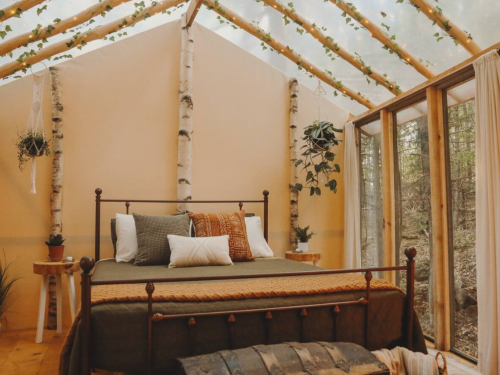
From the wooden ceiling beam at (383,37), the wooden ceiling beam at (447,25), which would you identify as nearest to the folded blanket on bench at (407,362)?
the wooden ceiling beam at (447,25)

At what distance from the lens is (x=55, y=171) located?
3.63 m

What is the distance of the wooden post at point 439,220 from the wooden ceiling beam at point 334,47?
0.51 m

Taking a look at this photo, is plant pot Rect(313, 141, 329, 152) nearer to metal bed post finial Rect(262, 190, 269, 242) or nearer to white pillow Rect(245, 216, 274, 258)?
metal bed post finial Rect(262, 190, 269, 242)

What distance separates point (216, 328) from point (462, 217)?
2113 millimetres

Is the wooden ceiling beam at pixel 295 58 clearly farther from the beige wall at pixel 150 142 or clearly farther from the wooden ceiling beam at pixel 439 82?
the beige wall at pixel 150 142

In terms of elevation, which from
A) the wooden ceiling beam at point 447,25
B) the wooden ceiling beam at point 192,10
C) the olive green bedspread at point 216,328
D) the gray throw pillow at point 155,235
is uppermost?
the wooden ceiling beam at point 192,10

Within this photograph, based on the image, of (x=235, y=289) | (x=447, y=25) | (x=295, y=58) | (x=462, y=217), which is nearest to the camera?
(x=235, y=289)

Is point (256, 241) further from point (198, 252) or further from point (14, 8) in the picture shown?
point (14, 8)

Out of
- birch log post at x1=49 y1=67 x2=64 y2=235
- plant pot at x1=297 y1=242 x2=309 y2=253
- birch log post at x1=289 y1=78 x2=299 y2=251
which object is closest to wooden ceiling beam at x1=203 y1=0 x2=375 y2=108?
birch log post at x1=289 y1=78 x2=299 y2=251

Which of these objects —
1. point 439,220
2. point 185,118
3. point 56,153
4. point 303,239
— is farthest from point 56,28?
point 439,220

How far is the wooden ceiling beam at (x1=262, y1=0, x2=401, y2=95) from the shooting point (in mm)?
3629

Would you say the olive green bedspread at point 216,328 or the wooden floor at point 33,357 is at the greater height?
the olive green bedspread at point 216,328

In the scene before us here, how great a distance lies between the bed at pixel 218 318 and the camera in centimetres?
175

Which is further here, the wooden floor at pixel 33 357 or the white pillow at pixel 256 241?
the white pillow at pixel 256 241
